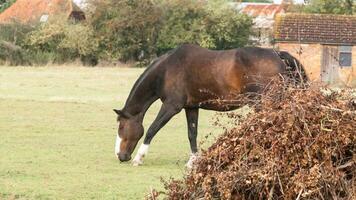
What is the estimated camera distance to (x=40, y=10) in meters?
79.0

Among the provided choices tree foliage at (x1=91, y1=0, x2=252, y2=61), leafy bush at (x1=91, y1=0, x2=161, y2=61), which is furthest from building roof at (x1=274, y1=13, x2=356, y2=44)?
leafy bush at (x1=91, y1=0, x2=161, y2=61)

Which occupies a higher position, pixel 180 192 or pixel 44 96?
pixel 180 192

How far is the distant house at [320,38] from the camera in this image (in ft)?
156

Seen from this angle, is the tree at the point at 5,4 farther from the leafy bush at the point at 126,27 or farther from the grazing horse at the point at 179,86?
the grazing horse at the point at 179,86

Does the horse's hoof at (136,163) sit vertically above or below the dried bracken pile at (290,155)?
below

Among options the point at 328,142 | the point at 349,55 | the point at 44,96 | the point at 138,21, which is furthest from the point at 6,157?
the point at 138,21

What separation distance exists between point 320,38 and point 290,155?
42276mm

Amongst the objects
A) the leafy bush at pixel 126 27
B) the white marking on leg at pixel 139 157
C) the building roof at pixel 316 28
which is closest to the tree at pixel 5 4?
the leafy bush at pixel 126 27

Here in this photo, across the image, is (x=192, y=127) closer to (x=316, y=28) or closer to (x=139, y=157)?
(x=139, y=157)

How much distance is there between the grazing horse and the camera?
15219 millimetres

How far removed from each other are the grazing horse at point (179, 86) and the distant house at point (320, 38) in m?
31.6

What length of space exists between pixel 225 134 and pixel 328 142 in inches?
38.0

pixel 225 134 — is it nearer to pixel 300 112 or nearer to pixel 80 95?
pixel 300 112

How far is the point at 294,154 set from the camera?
23.2 feet
